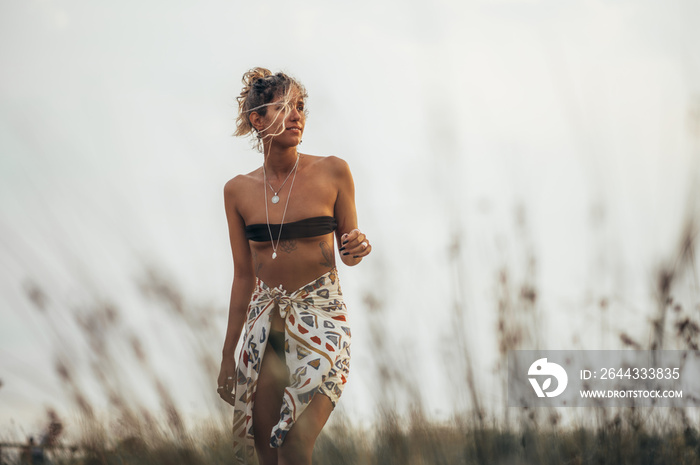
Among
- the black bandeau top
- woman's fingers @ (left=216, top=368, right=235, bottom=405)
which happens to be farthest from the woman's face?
woman's fingers @ (left=216, top=368, right=235, bottom=405)

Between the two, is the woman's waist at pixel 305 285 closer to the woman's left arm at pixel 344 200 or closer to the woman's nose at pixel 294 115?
the woman's left arm at pixel 344 200

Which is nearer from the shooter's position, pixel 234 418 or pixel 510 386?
pixel 234 418

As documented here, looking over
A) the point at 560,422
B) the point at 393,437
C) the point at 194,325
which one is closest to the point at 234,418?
the point at 194,325

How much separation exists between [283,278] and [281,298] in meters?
0.07

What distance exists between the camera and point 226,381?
2871 millimetres

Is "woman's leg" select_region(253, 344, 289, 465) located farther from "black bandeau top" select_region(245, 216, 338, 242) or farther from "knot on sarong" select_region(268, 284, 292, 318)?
"black bandeau top" select_region(245, 216, 338, 242)

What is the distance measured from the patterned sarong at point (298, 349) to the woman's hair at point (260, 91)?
620mm

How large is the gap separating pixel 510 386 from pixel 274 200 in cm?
116

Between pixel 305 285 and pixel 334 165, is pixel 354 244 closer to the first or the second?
pixel 305 285

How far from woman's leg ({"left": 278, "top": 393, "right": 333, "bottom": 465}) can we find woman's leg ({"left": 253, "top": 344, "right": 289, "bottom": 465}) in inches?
6.1

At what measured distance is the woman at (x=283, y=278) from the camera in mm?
2646

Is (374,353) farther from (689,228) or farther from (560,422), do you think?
(689,228)

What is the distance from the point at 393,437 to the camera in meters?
2.93

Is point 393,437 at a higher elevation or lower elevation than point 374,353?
lower
